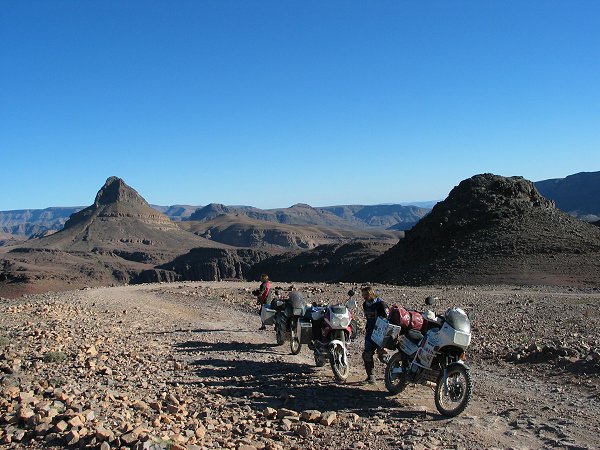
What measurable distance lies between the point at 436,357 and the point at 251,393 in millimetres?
2657

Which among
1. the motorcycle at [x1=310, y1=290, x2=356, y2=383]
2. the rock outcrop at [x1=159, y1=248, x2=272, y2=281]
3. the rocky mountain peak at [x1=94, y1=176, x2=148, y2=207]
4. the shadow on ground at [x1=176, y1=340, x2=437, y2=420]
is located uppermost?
the rocky mountain peak at [x1=94, y1=176, x2=148, y2=207]

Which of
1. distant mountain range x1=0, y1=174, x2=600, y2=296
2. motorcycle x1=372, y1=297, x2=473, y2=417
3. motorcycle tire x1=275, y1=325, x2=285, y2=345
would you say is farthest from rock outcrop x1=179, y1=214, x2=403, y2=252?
motorcycle x1=372, y1=297, x2=473, y2=417

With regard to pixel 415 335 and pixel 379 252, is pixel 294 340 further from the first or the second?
pixel 379 252

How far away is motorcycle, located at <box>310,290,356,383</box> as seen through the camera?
8.81 metres

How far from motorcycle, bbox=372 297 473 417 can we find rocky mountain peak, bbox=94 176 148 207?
167 m

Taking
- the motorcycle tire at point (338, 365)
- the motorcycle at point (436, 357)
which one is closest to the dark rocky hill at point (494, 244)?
the motorcycle tire at point (338, 365)

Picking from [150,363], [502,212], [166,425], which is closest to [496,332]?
[150,363]

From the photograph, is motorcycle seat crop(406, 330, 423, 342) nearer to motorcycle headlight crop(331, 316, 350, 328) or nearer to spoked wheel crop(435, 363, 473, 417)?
spoked wheel crop(435, 363, 473, 417)

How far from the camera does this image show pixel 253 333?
1370cm

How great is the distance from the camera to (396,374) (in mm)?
7852

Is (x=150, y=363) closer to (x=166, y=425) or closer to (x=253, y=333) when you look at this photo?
(x=166, y=425)

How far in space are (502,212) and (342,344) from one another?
43.3 metres

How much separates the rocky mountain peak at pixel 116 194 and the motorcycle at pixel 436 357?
16733 centimetres

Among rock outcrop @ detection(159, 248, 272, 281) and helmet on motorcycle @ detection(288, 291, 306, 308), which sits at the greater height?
helmet on motorcycle @ detection(288, 291, 306, 308)
